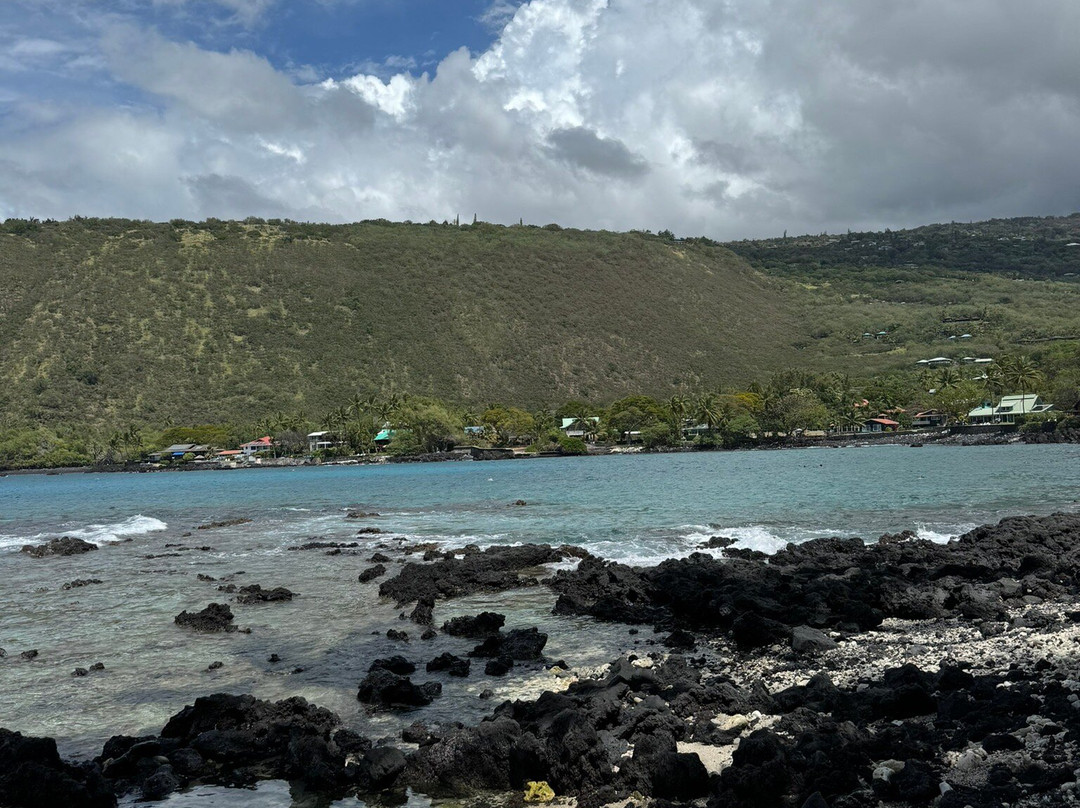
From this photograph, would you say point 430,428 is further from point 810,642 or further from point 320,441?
point 810,642

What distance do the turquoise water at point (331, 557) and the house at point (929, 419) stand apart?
2524 inches

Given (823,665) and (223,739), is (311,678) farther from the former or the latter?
(823,665)

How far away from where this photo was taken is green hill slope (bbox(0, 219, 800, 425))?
132 m

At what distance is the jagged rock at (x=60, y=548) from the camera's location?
29.9 meters

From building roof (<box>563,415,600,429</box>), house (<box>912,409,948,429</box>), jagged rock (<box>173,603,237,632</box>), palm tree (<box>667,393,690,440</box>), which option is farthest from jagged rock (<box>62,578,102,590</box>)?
house (<box>912,409,948,429</box>)

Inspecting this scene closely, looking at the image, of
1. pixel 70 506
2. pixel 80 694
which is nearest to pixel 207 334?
pixel 70 506

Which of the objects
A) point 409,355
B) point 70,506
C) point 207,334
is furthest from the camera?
point 409,355

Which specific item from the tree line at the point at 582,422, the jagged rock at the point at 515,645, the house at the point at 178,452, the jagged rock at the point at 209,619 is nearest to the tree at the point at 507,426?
the tree line at the point at 582,422

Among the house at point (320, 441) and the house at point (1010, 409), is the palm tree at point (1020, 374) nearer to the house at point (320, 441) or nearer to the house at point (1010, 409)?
the house at point (1010, 409)

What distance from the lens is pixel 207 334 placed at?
459 ft

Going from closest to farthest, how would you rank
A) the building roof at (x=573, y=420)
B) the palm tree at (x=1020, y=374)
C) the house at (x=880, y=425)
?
the palm tree at (x=1020, y=374), the house at (x=880, y=425), the building roof at (x=573, y=420)

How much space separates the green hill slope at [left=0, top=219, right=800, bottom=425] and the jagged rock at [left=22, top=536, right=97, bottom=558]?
10645cm

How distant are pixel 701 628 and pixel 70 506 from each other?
174 ft

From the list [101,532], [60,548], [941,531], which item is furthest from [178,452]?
[941,531]
